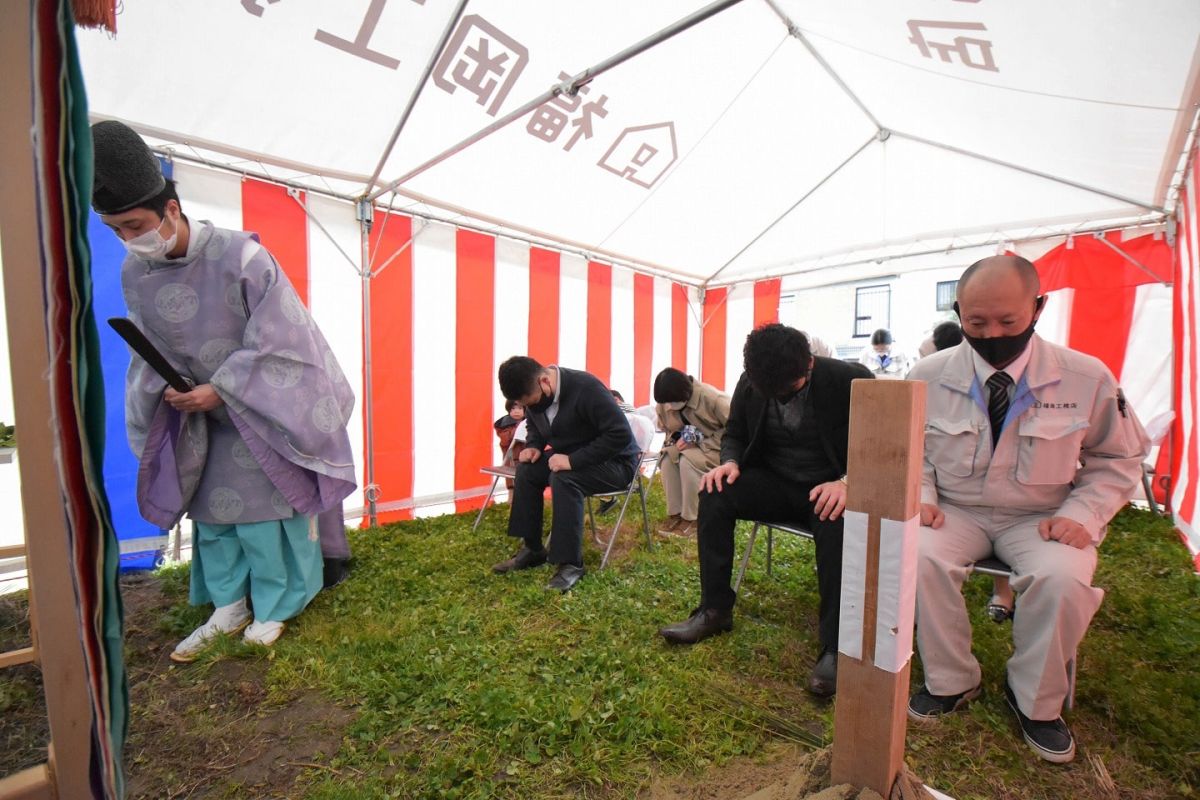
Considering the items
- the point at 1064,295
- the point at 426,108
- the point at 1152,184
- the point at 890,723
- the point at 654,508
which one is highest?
the point at 426,108

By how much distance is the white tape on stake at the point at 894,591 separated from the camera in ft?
2.49

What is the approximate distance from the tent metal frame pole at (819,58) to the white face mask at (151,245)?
3.81 metres

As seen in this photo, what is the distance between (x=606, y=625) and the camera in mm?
2488

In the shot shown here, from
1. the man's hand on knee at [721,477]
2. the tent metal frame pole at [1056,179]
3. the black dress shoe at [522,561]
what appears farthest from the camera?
the tent metal frame pole at [1056,179]

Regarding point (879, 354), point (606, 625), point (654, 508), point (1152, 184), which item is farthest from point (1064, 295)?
point (606, 625)

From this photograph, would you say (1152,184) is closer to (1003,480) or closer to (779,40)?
(779,40)

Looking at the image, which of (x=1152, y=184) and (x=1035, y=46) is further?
(x=1152, y=184)

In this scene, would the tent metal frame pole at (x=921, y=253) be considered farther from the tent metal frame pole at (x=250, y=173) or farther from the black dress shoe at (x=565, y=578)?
the black dress shoe at (x=565, y=578)

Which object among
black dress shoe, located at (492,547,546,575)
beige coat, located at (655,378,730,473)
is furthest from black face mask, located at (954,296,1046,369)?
black dress shoe, located at (492,547,546,575)

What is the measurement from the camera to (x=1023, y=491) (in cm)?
184

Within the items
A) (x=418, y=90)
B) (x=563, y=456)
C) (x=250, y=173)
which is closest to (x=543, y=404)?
(x=563, y=456)

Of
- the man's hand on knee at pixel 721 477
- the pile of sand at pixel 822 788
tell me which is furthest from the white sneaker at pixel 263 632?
the pile of sand at pixel 822 788

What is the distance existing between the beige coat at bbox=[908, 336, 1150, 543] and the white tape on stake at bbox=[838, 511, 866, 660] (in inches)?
56.6

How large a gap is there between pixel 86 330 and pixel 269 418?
201 cm
